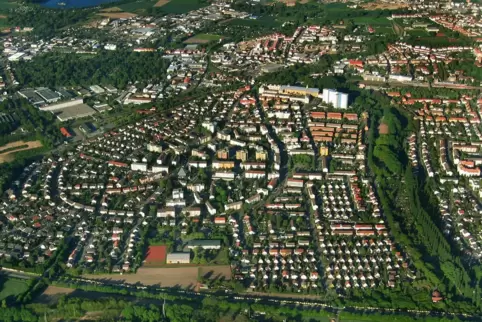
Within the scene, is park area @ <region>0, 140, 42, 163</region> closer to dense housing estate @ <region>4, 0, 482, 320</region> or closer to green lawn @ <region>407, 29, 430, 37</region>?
dense housing estate @ <region>4, 0, 482, 320</region>

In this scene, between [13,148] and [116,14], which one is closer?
[13,148]

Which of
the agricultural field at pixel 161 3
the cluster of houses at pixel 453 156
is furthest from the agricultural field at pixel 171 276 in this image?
the agricultural field at pixel 161 3

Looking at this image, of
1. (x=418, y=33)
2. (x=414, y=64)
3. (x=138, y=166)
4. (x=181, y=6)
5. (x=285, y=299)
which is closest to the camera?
(x=285, y=299)

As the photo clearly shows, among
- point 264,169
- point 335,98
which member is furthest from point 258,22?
point 264,169

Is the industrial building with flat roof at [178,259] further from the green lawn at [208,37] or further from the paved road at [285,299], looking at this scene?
the green lawn at [208,37]

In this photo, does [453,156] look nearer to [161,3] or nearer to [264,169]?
[264,169]

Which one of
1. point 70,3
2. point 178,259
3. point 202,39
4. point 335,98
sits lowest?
point 178,259

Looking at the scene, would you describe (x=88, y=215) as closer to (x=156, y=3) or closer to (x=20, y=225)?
(x=20, y=225)
